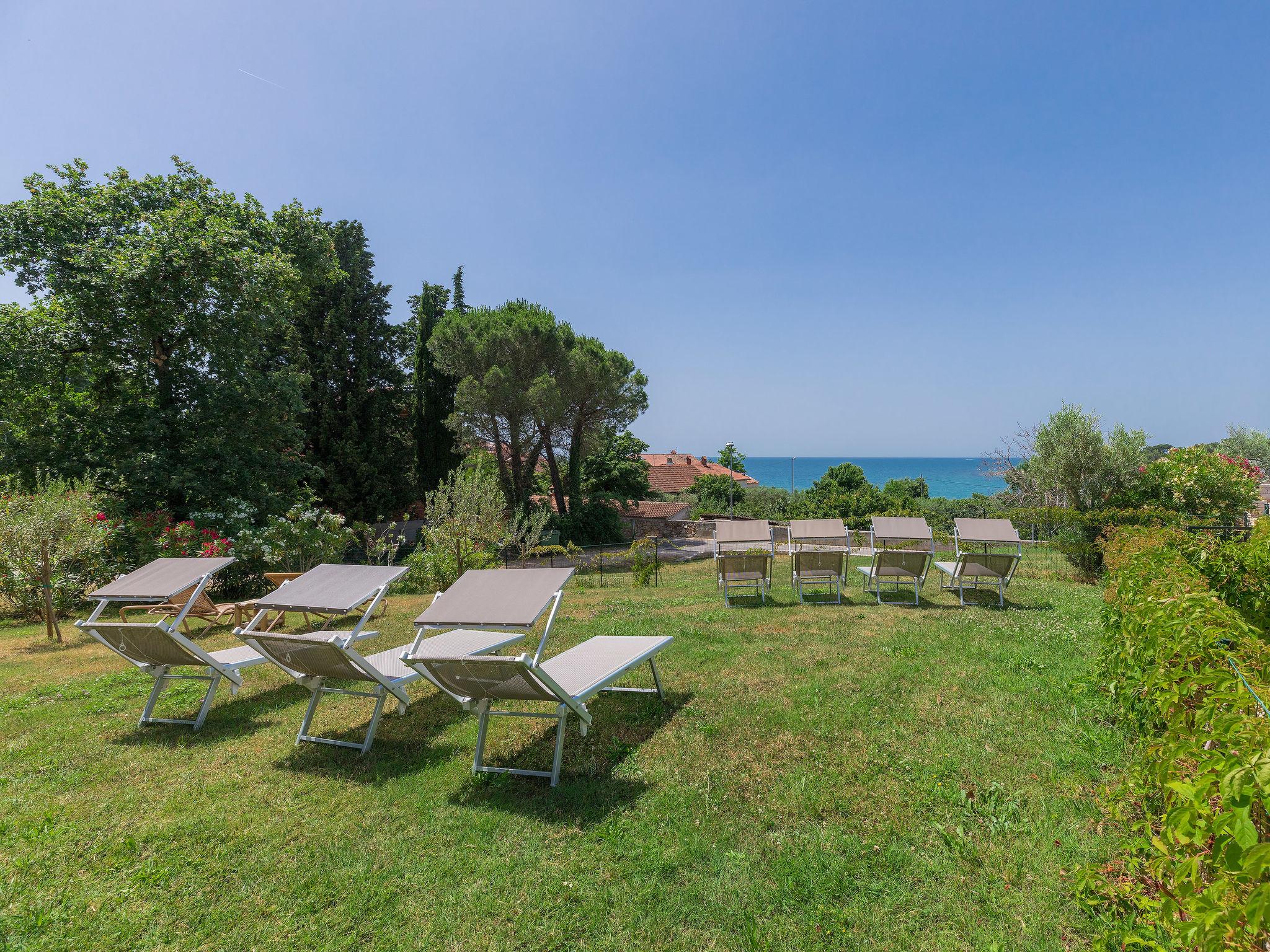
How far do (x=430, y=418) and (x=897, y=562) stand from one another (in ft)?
65.7

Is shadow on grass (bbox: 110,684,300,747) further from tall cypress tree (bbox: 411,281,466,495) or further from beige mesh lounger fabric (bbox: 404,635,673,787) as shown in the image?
tall cypress tree (bbox: 411,281,466,495)

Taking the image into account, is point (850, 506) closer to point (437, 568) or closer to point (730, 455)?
point (437, 568)

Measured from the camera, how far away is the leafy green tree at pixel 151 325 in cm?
1144

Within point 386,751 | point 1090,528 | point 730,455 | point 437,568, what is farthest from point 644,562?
point 730,455

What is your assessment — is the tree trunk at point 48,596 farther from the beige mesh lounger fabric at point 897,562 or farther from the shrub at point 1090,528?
the shrub at point 1090,528

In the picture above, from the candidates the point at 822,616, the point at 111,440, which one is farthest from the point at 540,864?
the point at 111,440

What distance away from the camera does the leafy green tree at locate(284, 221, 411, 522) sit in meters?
21.4

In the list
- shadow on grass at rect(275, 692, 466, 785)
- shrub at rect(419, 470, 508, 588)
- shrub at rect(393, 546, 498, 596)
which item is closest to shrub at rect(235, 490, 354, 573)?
shrub at rect(393, 546, 498, 596)

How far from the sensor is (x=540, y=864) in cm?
260

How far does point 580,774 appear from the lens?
3.41 m

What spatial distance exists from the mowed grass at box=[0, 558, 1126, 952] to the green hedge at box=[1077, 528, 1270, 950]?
24 cm

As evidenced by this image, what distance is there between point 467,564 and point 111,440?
8.20 meters

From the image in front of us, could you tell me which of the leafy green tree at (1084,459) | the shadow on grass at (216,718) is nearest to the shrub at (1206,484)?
the leafy green tree at (1084,459)

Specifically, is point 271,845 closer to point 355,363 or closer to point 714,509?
point 355,363
